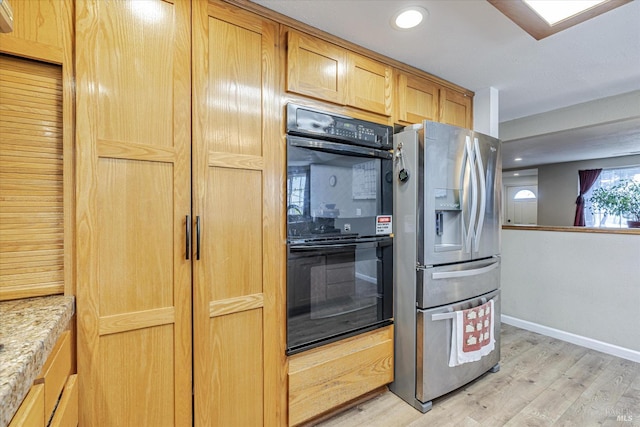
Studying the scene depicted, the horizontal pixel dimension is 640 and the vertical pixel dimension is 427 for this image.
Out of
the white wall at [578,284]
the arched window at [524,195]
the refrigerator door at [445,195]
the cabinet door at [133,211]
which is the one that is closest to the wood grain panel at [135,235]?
the cabinet door at [133,211]

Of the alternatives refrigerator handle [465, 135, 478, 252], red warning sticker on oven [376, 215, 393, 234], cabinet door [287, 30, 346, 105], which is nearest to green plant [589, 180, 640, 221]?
refrigerator handle [465, 135, 478, 252]

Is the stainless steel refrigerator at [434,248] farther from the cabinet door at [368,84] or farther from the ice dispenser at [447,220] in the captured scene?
the cabinet door at [368,84]

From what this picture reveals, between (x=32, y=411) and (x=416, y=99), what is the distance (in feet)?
7.87

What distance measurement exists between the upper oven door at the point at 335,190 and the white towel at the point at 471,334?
773 millimetres

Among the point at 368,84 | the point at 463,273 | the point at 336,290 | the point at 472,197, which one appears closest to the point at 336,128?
the point at 368,84

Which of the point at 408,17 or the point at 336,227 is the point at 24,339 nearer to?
the point at 336,227

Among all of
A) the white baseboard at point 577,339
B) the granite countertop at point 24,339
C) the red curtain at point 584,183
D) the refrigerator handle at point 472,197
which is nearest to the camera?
the granite countertop at point 24,339

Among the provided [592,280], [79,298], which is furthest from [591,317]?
[79,298]

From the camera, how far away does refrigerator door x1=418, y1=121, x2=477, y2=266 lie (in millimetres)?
1796

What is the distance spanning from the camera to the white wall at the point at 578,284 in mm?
2555

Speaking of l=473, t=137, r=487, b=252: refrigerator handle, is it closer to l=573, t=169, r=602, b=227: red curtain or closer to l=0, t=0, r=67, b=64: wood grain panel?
l=0, t=0, r=67, b=64: wood grain panel

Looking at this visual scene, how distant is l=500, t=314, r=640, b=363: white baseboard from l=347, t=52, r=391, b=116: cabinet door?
2.88 m

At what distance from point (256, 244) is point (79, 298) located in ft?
2.35

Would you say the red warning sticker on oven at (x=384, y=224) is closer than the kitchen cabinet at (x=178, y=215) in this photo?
No
